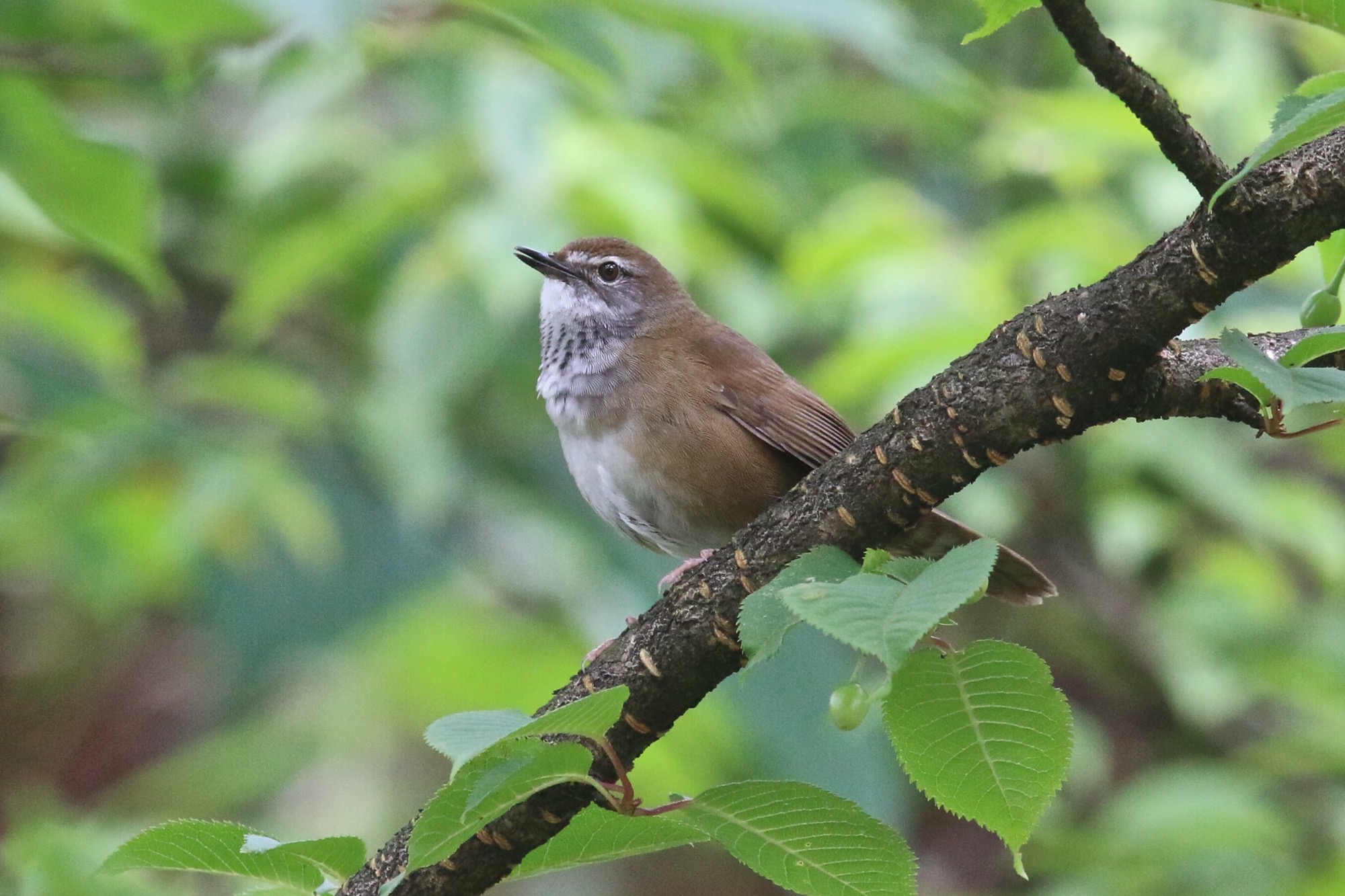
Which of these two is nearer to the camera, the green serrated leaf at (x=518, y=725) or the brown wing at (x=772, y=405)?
the green serrated leaf at (x=518, y=725)

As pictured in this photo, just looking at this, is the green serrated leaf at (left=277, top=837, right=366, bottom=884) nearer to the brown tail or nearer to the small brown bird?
the brown tail

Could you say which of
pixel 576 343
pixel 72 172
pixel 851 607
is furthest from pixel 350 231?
pixel 851 607

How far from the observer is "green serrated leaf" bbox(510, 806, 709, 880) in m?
1.75

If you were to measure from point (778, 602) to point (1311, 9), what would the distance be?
1.02 meters

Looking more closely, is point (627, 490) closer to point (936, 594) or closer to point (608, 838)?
point (608, 838)

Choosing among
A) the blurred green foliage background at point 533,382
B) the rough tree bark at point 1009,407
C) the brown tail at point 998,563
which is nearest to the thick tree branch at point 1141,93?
the rough tree bark at point 1009,407

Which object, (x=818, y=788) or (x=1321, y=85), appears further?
(x=1321, y=85)

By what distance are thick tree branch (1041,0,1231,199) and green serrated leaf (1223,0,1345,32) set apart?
0.17 meters

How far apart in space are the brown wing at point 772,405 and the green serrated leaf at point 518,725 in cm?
231

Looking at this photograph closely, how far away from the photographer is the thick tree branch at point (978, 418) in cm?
170

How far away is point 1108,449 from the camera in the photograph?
19.2ft

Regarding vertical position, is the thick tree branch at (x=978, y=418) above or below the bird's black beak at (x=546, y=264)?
below

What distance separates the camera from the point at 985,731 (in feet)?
5.30

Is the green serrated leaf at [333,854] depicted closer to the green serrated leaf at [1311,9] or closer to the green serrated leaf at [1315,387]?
the green serrated leaf at [1315,387]
